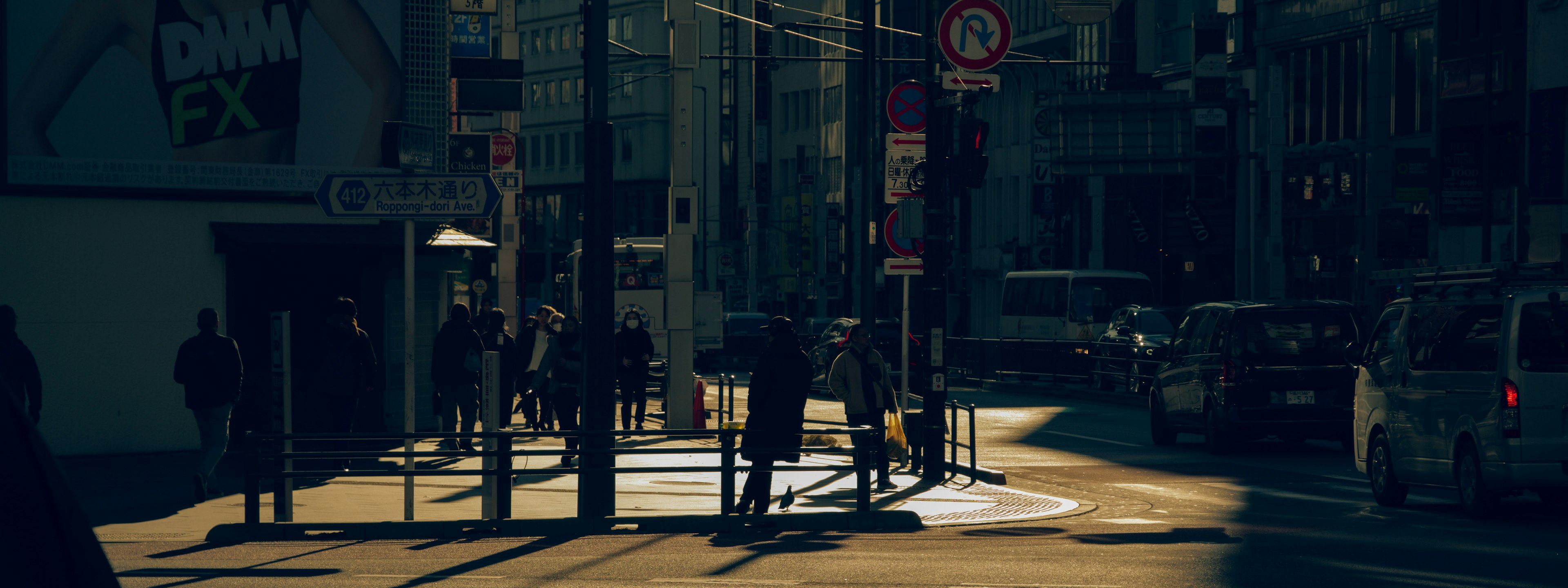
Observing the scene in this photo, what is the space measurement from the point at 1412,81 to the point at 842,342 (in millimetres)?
14952

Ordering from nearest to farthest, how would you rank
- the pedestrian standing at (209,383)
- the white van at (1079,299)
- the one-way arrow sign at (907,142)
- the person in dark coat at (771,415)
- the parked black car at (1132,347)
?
the person in dark coat at (771,415) < the pedestrian standing at (209,383) < the one-way arrow sign at (907,142) < the parked black car at (1132,347) < the white van at (1079,299)

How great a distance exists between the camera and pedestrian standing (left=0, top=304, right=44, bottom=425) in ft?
48.0

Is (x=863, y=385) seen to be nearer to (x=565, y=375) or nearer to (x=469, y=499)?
(x=469, y=499)

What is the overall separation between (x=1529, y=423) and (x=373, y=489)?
9.73m

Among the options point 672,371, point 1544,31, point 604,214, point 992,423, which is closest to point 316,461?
point 672,371

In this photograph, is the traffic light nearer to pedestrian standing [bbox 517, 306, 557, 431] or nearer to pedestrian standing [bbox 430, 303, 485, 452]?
pedestrian standing [bbox 430, 303, 485, 452]

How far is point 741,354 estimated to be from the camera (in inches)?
2195

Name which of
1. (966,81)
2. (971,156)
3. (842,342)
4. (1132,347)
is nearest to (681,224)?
(966,81)

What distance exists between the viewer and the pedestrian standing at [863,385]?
16875mm

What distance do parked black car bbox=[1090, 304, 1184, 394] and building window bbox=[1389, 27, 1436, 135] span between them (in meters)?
6.72

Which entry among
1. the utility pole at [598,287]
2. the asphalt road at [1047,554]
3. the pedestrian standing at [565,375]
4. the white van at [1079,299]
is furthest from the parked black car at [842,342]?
the utility pole at [598,287]

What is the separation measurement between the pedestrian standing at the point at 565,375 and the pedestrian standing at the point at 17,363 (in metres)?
6.01

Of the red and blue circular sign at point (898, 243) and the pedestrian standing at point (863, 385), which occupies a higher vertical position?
the red and blue circular sign at point (898, 243)

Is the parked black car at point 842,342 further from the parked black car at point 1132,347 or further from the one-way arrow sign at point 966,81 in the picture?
the one-way arrow sign at point 966,81
